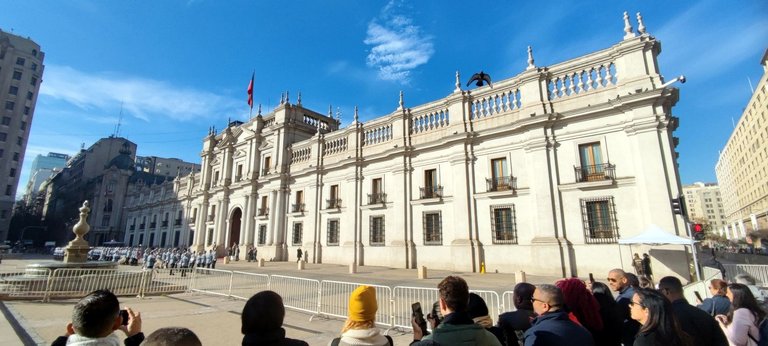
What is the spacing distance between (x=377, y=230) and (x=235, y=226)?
18.4 meters

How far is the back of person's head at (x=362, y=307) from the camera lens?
103 inches

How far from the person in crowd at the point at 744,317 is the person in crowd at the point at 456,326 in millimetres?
A: 3030

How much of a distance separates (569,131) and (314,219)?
18.1 meters

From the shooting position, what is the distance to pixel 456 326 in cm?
221

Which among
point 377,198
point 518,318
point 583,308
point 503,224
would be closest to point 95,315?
point 518,318

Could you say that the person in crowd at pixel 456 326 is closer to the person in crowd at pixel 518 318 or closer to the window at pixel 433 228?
the person in crowd at pixel 518 318

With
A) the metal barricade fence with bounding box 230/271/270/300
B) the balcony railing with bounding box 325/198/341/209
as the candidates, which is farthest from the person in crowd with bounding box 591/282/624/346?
the balcony railing with bounding box 325/198/341/209

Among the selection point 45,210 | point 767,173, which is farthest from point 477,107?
point 45,210

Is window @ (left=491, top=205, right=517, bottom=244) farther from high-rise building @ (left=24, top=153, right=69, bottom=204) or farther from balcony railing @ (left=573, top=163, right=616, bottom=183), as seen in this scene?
high-rise building @ (left=24, top=153, right=69, bottom=204)

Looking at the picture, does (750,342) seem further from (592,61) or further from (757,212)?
(757,212)

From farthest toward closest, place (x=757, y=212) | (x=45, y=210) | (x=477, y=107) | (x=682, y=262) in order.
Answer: (x=45, y=210) < (x=757, y=212) < (x=477, y=107) < (x=682, y=262)

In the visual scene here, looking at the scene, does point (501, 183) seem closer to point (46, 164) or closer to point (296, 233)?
point (296, 233)

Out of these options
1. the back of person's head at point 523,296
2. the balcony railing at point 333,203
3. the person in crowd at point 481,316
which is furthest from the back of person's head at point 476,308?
the balcony railing at point 333,203

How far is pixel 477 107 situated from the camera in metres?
19.2
